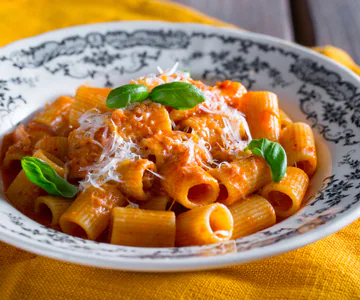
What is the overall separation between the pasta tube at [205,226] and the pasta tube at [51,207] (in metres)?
0.67

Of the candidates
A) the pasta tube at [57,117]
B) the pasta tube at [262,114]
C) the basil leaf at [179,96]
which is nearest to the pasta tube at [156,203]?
the basil leaf at [179,96]

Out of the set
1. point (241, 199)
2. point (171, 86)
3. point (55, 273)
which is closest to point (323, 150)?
point (241, 199)

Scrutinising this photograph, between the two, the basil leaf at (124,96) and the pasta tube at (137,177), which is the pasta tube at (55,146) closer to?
the basil leaf at (124,96)

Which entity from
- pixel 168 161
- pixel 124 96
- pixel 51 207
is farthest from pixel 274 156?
pixel 51 207

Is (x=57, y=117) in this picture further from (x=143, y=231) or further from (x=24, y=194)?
(x=143, y=231)

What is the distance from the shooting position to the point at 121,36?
4645 millimetres

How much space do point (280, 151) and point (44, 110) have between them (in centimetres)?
174

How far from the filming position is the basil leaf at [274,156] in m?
3.25

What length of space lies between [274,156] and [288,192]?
228 mm

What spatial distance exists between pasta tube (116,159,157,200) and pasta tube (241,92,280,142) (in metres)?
0.87

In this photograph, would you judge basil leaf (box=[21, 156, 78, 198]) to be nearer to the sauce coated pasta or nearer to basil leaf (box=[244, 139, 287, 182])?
the sauce coated pasta

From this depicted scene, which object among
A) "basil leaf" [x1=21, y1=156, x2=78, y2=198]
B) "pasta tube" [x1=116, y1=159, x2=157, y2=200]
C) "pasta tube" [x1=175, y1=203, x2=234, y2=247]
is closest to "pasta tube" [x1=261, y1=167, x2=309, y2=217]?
"pasta tube" [x1=175, y1=203, x2=234, y2=247]

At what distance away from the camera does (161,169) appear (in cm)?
323

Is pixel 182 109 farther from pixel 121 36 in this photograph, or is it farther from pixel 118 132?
pixel 121 36
